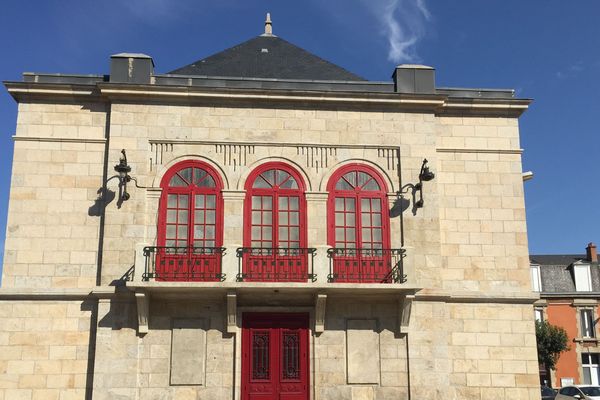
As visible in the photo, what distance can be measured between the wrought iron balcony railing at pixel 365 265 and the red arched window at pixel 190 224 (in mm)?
2496

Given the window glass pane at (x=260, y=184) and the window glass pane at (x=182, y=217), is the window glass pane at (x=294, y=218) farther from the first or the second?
the window glass pane at (x=182, y=217)

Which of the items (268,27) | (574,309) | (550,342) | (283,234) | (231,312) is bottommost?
(550,342)

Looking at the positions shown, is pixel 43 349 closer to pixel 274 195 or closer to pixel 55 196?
pixel 55 196

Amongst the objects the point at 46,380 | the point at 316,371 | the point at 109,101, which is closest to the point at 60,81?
the point at 109,101

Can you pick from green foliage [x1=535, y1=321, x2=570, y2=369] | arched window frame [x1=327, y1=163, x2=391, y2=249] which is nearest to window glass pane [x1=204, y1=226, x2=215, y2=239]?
arched window frame [x1=327, y1=163, x2=391, y2=249]

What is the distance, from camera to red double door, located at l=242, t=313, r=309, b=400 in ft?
45.8

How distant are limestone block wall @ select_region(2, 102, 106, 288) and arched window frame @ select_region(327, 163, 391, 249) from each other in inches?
200

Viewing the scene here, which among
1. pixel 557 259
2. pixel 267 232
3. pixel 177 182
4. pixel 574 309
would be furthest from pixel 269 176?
pixel 557 259

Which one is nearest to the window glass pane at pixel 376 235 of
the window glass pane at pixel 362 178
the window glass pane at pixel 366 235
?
the window glass pane at pixel 366 235

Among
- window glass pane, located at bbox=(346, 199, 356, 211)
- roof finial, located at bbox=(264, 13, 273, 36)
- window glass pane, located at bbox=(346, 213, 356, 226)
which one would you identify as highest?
roof finial, located at bbox=(264, 13, 273, 36)

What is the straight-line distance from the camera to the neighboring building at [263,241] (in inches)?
545

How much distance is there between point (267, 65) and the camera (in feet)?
55.7

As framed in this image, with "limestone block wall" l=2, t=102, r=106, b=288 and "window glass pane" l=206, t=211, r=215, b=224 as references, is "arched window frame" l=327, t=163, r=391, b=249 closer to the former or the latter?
"window glass pane" l=206, t=211, r=215, b=224

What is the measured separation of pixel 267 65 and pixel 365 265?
584 centimetres
